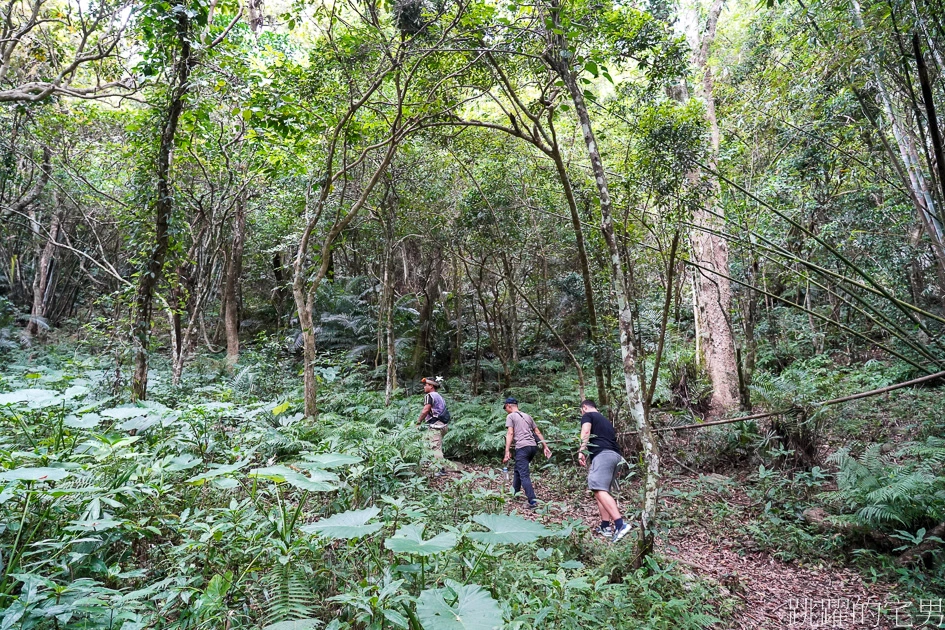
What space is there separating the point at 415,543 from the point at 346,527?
378 mm

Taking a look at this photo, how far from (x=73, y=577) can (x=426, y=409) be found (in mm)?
5110

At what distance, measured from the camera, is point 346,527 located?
2.17 metres

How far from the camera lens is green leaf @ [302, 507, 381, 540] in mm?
2092

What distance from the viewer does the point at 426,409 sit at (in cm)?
707

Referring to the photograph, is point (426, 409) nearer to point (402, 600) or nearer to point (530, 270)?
point (402, 600)

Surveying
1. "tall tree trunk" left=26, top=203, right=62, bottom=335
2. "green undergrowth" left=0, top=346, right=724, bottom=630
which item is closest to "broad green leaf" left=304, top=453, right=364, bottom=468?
"green undergrowth" left=0, top=346, right=724, bottom=630

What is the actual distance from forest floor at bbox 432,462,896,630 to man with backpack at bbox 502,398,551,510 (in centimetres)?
29

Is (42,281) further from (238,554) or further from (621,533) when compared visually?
(621,533)

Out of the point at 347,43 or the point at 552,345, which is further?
the point at 552,345

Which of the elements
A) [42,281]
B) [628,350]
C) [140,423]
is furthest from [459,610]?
[42,281]

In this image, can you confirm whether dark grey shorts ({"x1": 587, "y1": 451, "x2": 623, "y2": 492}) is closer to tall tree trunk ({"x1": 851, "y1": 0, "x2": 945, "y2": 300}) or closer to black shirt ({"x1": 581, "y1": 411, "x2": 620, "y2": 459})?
black shirt ({"x1": 581, "y1": 411, "x2": 620, "y2": 459})

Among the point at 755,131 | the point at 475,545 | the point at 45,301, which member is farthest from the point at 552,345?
the point at 45,301

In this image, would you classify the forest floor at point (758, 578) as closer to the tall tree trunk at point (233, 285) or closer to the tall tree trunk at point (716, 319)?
the tall tree trunk at point (716, 319)

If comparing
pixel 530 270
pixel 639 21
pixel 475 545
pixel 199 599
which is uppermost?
pixel 639 21
